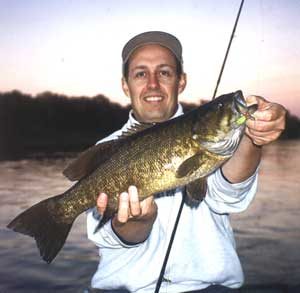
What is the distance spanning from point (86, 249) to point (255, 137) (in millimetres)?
8359

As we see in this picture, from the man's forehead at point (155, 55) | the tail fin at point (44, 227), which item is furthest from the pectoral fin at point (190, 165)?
the man's forehead at point (155, 55)

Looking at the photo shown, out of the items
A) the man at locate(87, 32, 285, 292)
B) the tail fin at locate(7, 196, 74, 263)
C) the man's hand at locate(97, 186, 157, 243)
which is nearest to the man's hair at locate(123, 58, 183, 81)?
the man at locate(87, 32, 285, 292)

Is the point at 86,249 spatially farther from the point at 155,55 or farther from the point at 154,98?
the point at 155,55

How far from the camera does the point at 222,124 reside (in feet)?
10.1

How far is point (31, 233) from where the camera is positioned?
138 inches

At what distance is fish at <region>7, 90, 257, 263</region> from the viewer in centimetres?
305

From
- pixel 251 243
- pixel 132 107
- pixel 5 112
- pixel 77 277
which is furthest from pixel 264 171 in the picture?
pixel 5 112

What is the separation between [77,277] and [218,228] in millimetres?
5870

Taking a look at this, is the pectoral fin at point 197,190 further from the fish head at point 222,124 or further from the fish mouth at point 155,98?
the fish mouth at point 155,98

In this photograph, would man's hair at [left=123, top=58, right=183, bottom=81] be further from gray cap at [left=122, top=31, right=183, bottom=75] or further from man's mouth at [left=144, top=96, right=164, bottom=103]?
man's mouth at [left=144, top=96, right=164, bottom=103]

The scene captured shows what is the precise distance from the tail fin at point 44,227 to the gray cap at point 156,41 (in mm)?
1933

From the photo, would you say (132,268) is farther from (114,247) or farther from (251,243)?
(251,243)

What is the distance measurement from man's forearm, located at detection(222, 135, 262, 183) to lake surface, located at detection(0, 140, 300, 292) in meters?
5.47

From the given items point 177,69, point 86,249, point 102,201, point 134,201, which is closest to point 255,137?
point 134,201
